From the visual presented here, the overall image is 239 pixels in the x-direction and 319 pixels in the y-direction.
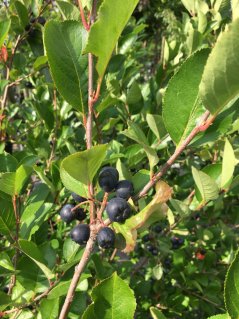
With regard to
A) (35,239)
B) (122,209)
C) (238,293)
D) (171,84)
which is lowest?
(35,239)

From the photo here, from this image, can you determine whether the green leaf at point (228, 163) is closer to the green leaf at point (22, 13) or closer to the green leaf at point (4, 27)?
the green leaf at point (4, 27)

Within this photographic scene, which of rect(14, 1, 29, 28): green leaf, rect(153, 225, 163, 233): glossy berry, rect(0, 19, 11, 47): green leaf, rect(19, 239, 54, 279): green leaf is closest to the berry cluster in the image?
rect(19, 239, 54, 279): green leaf

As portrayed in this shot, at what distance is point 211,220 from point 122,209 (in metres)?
1.56

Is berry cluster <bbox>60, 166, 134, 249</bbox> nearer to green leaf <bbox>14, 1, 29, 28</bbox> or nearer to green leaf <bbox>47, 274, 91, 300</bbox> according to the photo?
green leaf <bbox>47, 274, 91, 300</bbox>

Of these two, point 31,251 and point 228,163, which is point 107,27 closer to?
point 228,163

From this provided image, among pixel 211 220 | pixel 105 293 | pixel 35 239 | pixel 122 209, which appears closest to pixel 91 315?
pixel 105 293

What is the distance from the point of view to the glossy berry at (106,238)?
2.52ft

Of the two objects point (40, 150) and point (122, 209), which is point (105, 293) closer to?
point (122, 209)

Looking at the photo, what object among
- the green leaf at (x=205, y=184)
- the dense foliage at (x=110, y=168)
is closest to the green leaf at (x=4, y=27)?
the dense foliage at (x=110, y=168)

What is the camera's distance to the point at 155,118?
973mm

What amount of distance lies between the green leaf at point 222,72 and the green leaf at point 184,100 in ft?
0.31

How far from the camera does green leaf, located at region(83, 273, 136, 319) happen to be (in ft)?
2.32

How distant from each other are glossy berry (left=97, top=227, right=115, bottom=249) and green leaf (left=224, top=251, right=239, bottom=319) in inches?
9.2

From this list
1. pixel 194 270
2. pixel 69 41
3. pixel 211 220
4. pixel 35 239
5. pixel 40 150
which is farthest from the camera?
pixel 211 220
